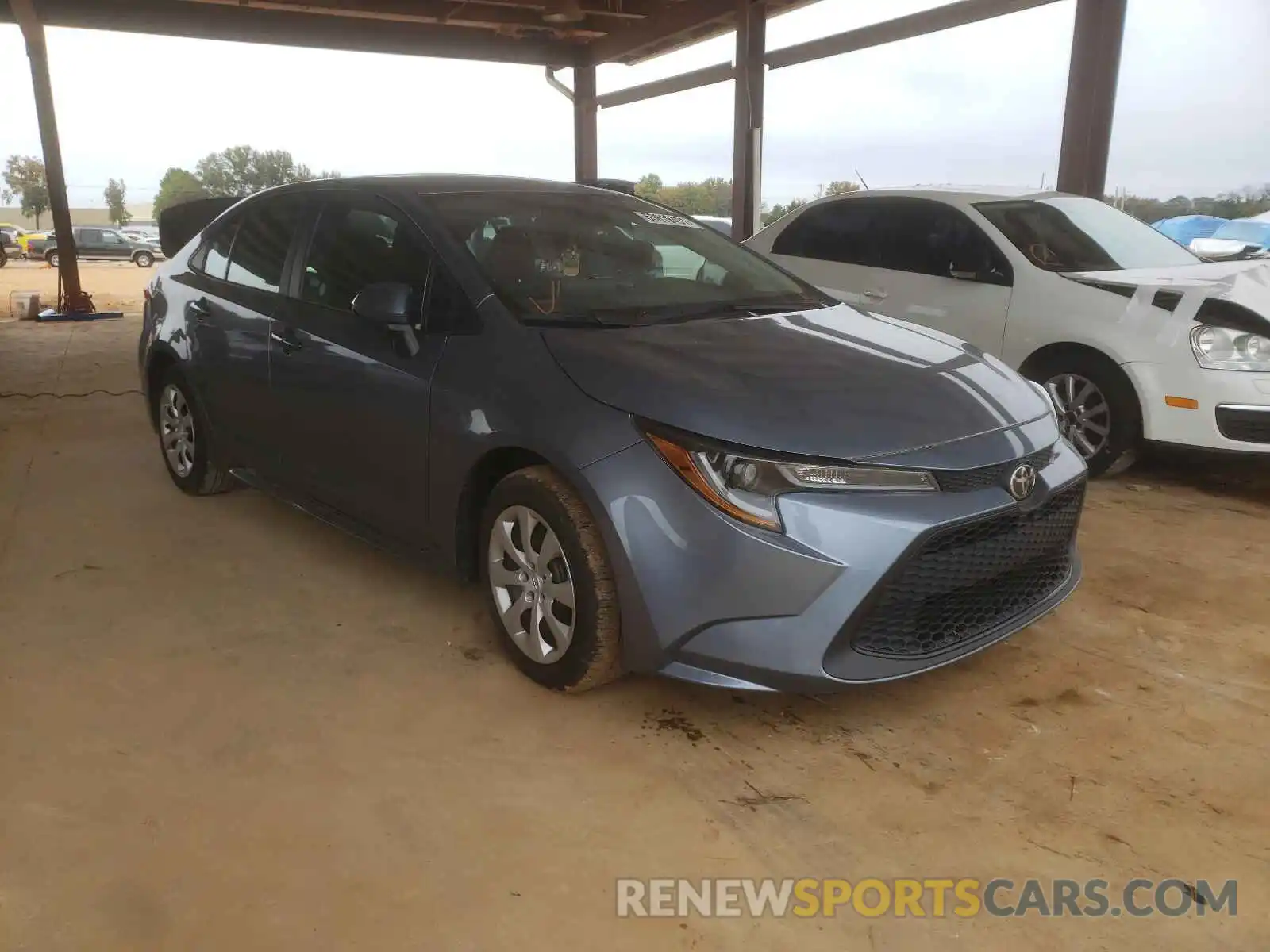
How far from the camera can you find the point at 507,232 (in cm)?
290

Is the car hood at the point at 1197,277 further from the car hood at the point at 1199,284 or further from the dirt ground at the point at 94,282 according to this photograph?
the dirt ground at the point at 94,282

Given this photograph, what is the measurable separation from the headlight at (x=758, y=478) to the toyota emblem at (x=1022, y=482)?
0.95ft

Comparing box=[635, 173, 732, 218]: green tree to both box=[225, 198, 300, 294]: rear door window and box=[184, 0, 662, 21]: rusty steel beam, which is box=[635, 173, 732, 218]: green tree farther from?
box=[225, 198, 300, 294]: rear door window

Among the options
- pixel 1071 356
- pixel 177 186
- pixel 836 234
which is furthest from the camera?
pixel 177 186

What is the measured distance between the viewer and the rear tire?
4.31m

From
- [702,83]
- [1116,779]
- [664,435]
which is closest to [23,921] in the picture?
[664,435]

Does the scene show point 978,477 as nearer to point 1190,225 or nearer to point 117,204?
point 1190,225

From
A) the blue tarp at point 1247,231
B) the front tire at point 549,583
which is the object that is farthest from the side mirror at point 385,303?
the blue tarp at point 1247,231

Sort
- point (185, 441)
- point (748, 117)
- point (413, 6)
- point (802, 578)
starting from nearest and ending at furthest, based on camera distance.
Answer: point (802, 578), point (185, 441), point (748, 117), point (413, 6)

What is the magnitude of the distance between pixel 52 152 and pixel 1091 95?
1056 cm

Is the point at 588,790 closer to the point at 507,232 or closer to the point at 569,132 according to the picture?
the point at 507,232

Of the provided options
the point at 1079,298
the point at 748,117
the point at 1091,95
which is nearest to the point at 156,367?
the point at 1079,298

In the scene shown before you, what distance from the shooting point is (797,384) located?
→ 2.31m

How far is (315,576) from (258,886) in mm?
1662
